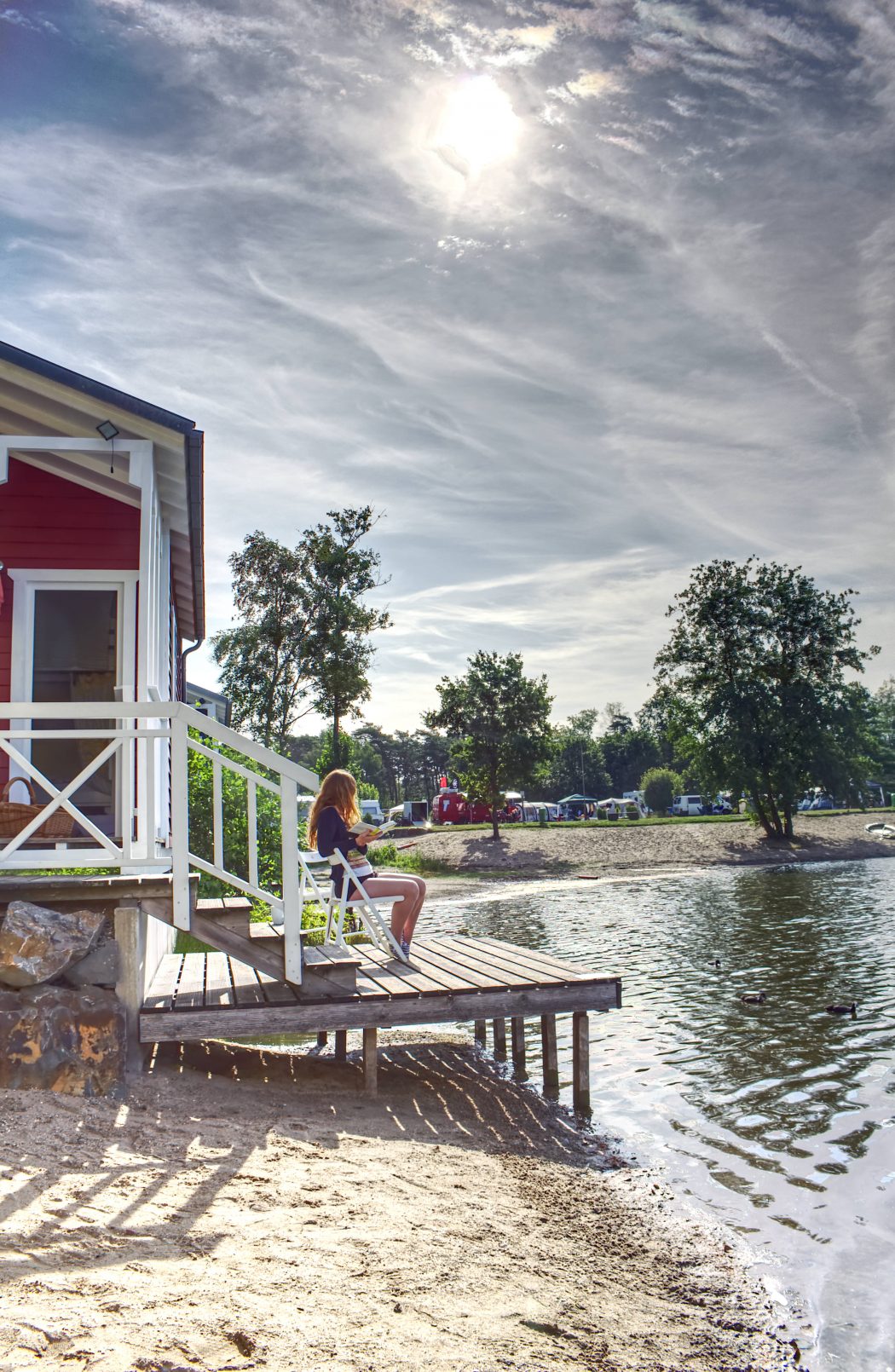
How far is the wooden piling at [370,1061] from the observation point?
27.2 feet

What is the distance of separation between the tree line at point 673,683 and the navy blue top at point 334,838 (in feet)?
119

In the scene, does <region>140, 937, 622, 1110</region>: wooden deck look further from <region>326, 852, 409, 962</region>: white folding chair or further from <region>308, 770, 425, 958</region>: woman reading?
<region>308, 770, 425, 958</region>: woman reading

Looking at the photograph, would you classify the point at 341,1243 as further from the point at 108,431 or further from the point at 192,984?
the point at 108,431

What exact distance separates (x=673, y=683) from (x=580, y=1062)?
44.1 meters

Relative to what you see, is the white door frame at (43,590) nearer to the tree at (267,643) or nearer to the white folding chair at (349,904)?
the white folding chair at (349,904)

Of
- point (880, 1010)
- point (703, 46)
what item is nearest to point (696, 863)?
point (880, 1010)

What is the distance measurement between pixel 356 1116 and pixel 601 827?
44.5 meters

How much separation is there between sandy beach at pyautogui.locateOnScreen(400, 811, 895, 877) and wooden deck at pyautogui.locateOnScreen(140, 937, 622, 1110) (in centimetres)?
3294

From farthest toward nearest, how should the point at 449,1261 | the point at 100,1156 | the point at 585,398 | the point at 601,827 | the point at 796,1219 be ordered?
the point at 601,827, the point at 585,398, the point at 796,1219, the point at 100,1156, the point at 449,1261

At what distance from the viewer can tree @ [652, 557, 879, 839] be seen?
4806 centimetres

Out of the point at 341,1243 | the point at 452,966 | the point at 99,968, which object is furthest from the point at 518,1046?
the point at 341,1243

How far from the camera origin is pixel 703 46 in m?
10.5

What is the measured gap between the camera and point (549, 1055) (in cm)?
955

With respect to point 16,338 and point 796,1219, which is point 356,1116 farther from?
point 16,338
